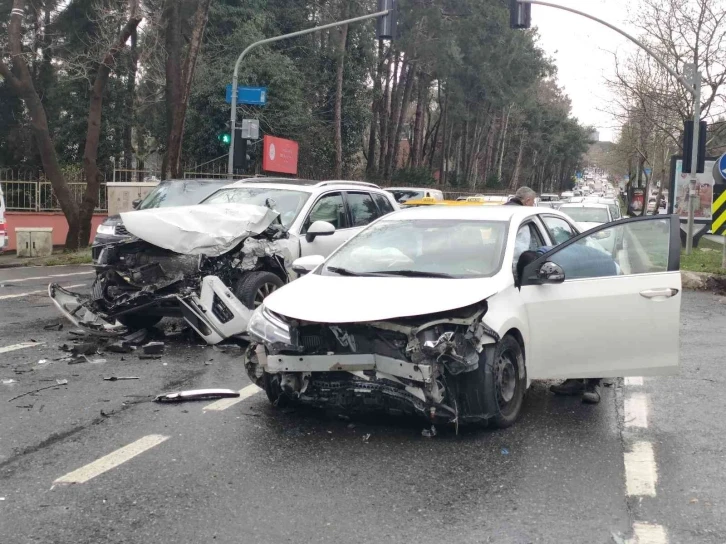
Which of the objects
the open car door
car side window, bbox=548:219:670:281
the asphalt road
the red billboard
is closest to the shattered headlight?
the asphalt road

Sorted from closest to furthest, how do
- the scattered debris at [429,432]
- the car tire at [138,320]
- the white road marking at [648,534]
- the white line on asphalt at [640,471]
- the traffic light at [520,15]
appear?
the white road marking at [648,534] → the white line on asphalt at [640,471] → the scattered debris at [429,432] → the car tire at [138,320] → the traffic light at [520,15]

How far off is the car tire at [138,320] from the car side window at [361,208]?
313 centimetres

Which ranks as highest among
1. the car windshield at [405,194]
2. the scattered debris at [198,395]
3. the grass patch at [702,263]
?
the car windshield at [405,194]

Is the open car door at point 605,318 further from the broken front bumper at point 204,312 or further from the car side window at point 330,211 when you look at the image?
the car side window at point 330,211

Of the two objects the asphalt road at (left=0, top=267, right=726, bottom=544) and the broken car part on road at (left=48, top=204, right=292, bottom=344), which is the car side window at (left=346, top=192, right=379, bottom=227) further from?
the asphalt road at (left=0, top=267, right=726, bottom=544)

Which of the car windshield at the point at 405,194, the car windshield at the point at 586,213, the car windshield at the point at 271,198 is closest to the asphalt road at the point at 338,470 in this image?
the car windshield at the point at 271,198

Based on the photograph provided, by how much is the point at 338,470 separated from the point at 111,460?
1.37m

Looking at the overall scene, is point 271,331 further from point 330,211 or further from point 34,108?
point 34,108

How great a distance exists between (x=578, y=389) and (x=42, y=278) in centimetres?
1075

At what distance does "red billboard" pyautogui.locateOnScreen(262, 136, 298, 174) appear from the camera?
88.6ft

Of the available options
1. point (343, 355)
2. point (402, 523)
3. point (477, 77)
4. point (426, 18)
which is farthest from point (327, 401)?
point (477, 77)

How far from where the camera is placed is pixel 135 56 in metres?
29.7

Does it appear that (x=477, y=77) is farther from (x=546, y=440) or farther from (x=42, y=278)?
(x=546, y=440)

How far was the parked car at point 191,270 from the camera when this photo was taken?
7.85 m
